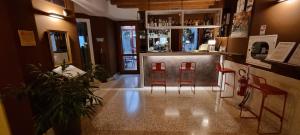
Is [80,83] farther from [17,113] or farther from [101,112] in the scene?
[101,112]

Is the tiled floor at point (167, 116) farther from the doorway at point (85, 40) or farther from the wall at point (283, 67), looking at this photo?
the doorway at point (85, 40)

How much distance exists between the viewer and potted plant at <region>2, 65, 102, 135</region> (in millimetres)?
1811

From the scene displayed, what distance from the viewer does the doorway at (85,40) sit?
5.09 metres

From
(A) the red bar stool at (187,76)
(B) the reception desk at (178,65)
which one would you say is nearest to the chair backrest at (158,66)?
(B) the reception desk at (178,65)

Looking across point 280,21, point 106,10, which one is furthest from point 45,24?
point 280,21

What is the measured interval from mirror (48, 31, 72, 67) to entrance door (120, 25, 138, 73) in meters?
3.48

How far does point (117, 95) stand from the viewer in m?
4.16

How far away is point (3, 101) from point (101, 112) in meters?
1.71

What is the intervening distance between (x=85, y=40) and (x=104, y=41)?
656mm

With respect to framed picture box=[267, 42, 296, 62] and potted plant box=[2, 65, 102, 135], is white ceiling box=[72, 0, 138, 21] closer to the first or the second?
potted plant box=[2, 65, 102, 135]

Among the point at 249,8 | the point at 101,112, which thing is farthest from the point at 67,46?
the point at 249,8

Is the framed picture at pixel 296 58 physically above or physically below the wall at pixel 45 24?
below

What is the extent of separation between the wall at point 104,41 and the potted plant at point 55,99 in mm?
3527

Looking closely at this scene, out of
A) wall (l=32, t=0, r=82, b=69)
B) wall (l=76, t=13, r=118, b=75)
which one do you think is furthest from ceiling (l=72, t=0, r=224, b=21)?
wall (l=32, t=0, r=82, b=69)
